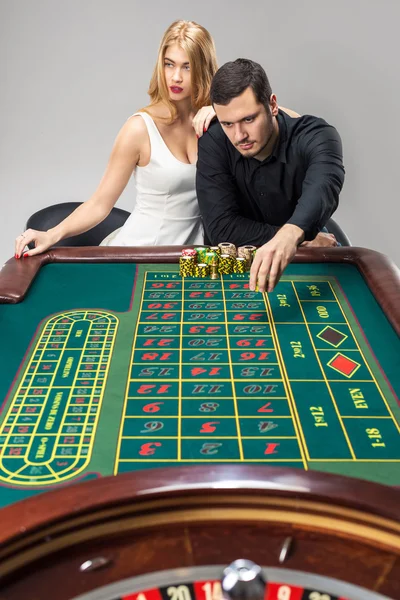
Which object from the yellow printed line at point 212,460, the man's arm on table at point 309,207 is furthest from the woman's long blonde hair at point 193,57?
the yellow printed line at point 212,460

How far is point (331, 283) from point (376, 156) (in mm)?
2624

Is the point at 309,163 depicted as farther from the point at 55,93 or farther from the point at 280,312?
the point at 55,93

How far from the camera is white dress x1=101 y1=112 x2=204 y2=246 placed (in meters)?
2.91

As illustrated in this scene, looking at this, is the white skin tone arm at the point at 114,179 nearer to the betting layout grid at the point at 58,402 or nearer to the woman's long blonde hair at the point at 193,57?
the woman's long blonde hair at the point at 193,57

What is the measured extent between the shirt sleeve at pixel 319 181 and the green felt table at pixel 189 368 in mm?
179

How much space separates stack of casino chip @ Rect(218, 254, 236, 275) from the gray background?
255 centimetres

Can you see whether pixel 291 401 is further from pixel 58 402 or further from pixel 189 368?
pixel 58 402

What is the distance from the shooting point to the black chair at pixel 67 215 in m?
3.07

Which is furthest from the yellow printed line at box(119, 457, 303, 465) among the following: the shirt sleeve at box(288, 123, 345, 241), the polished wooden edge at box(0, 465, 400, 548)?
the shirt sleeve at box(288, 123, 345, 241)

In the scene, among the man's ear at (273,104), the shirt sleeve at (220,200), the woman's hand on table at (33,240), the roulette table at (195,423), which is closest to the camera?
the roulette table at (195,423)

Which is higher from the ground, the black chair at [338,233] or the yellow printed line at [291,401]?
the black chair at [338,233]

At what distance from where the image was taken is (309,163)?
253cm

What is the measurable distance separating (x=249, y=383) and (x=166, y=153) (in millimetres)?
1552

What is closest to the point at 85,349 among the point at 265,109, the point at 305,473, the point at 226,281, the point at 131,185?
the point at 226,281
